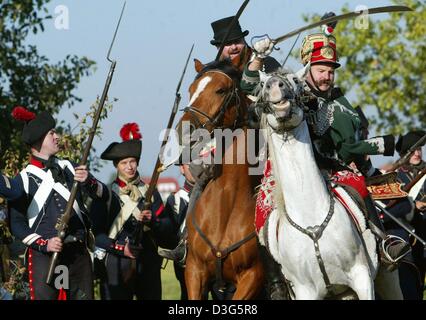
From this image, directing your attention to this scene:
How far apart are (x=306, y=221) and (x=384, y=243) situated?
0.86m

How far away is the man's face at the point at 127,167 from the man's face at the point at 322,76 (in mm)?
3387

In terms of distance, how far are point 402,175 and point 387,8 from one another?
5.48m

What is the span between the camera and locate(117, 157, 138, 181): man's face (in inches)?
492

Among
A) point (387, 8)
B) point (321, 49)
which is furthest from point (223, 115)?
point (387, 8)

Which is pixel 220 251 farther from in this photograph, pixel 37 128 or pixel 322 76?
pixel 37 128

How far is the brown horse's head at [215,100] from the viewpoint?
379 inches

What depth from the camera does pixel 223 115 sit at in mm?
9781

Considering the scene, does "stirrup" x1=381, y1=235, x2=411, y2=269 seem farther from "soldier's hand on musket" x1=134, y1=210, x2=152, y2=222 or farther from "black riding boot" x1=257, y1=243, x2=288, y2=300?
"soldier's hand on musket" x1=134, y1=210, x2=152, y2=222

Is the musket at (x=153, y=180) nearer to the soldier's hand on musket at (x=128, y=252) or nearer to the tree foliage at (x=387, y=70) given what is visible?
the soldier's hand on musket at (x=128, y=252)

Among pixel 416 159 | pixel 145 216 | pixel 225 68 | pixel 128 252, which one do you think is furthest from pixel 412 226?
pixel 225 68

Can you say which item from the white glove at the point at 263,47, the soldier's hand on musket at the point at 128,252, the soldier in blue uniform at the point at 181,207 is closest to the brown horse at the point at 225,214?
the white glove at the point at 263,47

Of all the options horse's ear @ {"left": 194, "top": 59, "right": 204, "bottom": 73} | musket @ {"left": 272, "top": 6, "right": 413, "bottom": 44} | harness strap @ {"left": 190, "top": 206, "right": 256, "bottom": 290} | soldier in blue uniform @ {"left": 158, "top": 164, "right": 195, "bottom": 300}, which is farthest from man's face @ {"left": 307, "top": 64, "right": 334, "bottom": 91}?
soldier in blue uniform @ {"left": 158, "top": 164, "right": 195, "bottom": 300}
